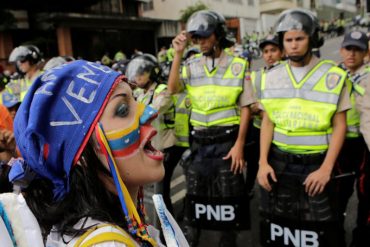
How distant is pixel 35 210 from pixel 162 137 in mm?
2928

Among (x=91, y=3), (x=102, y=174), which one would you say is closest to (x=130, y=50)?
(x=91, y=3)

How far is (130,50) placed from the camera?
30734mm

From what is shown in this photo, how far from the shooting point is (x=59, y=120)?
1.24 m

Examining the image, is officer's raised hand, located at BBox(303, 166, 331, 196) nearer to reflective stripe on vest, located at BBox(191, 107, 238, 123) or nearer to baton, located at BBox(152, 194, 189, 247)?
reflective stripe on vest, located at BBox(191, 107, 238, 123)

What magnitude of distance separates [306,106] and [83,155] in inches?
75.4

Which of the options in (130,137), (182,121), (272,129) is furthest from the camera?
(182,121)

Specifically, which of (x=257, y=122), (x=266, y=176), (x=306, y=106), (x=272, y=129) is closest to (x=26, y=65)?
(x=257, y=122)

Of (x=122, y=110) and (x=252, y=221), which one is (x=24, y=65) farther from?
(x=122, y=110)

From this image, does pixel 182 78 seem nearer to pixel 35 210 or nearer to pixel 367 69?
pixel 367 69

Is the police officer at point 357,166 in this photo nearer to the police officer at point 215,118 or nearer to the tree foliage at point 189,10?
the police officer at point 215,118

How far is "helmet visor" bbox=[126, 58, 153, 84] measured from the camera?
4.13 meters

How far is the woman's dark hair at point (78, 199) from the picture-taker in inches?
50.7

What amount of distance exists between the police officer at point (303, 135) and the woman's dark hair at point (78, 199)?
1831 millimetres

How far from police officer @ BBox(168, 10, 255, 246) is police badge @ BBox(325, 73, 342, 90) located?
0.69 m
